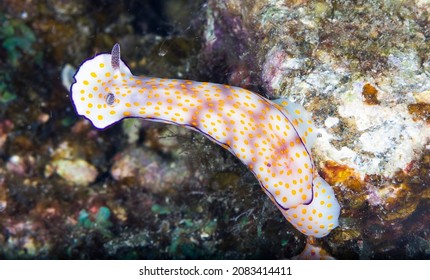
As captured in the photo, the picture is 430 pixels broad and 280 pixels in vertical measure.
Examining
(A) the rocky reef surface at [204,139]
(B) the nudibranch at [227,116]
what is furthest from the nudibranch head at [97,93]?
(A) the rocky reef surface at [204,139]

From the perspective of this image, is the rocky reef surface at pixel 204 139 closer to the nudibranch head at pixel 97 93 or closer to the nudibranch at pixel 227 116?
the nudibranch at pixel 227 116

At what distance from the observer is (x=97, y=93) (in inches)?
141

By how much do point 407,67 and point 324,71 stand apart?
77 cm

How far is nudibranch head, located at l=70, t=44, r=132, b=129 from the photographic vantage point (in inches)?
140

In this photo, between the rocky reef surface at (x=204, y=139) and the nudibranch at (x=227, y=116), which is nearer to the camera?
the nudibranch at (x=227, y=116)

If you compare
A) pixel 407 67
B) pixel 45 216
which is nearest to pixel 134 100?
pixel 407 67

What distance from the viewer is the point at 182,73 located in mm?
5859

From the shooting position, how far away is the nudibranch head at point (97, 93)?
3.57m

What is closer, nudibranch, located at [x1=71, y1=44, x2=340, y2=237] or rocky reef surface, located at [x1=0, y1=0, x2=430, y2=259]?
nudibranch, located at [x1=71, y1=44, x2=340, y2=237]

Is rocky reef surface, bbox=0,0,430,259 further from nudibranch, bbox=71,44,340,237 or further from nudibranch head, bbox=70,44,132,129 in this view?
nudibranch head, bbox=70,44,132,129

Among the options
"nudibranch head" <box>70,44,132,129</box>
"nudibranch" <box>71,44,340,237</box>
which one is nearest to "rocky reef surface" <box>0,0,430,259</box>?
"nudibranch" <box>71,44,340,237</box>

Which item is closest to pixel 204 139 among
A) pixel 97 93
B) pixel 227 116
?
pixel 227 116

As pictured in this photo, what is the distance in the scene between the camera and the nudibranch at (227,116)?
141 inches

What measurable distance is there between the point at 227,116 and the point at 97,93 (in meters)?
1.20
